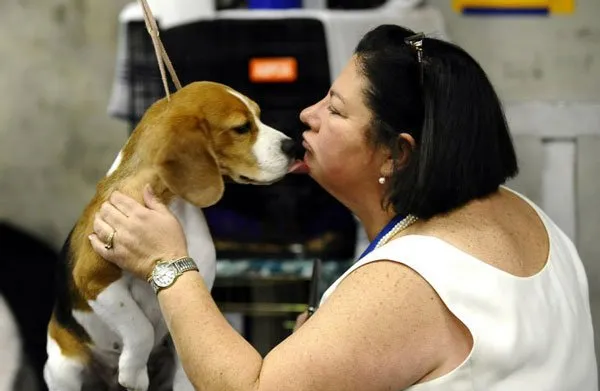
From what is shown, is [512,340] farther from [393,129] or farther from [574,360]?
[393,129]

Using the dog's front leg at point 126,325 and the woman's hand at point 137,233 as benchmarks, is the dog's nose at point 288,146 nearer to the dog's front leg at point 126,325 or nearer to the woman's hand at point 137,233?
the woman's hand at point 137,233

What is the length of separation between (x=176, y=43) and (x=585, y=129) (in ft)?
3.83

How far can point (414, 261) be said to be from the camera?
1090 mm

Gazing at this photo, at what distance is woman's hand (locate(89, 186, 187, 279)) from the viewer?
1119mm

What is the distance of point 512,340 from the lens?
110 centimetres

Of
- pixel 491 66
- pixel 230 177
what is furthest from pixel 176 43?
pixel 491 66

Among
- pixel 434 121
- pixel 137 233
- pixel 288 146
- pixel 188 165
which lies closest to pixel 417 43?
pixel 434 121

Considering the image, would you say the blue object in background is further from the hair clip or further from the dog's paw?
the dog's paw

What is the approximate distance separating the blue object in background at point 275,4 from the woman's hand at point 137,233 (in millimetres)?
998

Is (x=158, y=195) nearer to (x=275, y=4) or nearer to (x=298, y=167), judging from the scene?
(x=298, y=167)

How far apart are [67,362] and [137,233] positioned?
239mm

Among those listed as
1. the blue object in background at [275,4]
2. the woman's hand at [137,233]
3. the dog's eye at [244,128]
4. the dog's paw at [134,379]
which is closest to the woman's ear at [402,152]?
the dog's eye at [244,128]

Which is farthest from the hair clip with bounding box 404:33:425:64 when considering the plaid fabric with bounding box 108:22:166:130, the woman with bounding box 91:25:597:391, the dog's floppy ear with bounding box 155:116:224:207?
the plaid fabric with bounding box 108:22:166:130

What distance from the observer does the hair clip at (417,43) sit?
3.97 ft
